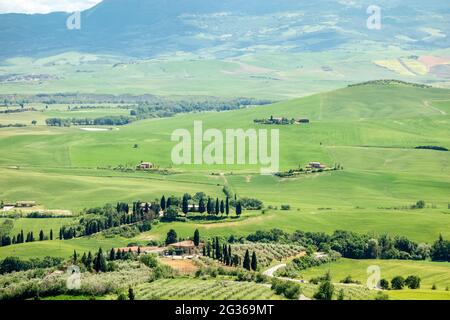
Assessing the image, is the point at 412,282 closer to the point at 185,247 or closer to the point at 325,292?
the point at 325,292

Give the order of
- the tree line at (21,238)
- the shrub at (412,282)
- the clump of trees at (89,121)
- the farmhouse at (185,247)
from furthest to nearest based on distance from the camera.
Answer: the clump of trees at (89,121) < the tree line at (21,238) < the farmhouse at (185,247) < the shrub at (412,282)

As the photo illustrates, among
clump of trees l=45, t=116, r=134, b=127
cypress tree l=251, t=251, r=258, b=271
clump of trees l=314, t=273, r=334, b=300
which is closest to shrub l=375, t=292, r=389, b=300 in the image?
clump of trees l=314, t=273, r=334, b=300

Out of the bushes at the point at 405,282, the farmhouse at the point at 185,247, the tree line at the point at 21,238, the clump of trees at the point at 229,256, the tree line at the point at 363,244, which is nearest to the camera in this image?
the bushes at the point at 405,282

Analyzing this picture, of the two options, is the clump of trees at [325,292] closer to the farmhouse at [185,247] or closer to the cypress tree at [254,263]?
the cypress tree at [254,263]

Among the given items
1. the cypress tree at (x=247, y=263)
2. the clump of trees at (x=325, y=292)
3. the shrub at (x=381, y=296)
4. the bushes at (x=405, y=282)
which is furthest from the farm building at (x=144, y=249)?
the shrub at (x=381, y=296)

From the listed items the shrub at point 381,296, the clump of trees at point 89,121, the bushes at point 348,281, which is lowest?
the bushes at point 348,281

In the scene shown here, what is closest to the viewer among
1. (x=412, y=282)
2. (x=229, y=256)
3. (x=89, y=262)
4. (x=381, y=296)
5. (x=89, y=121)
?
(x=381, y=296)

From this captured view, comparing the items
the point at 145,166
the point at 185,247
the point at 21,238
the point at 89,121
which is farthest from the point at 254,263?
the point at 89,121

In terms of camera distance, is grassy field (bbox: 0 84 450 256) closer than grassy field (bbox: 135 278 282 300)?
No

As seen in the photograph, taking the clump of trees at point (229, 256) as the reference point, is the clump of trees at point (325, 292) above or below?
above

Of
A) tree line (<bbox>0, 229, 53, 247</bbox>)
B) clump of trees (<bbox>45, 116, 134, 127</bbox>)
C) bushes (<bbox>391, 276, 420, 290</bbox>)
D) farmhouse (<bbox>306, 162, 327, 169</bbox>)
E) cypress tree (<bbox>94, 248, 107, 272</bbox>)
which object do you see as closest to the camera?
bushes (<bbox>391, 276, 420, 290</bbox>)

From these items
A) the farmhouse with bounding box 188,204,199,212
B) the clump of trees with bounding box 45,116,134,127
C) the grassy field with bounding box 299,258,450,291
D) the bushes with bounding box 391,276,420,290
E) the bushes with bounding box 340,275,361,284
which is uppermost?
the clump of trees with bounding box 45,116,134,127

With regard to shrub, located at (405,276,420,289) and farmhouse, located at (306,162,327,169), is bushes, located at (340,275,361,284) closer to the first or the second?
shrub, located at (405,276,420,289)
